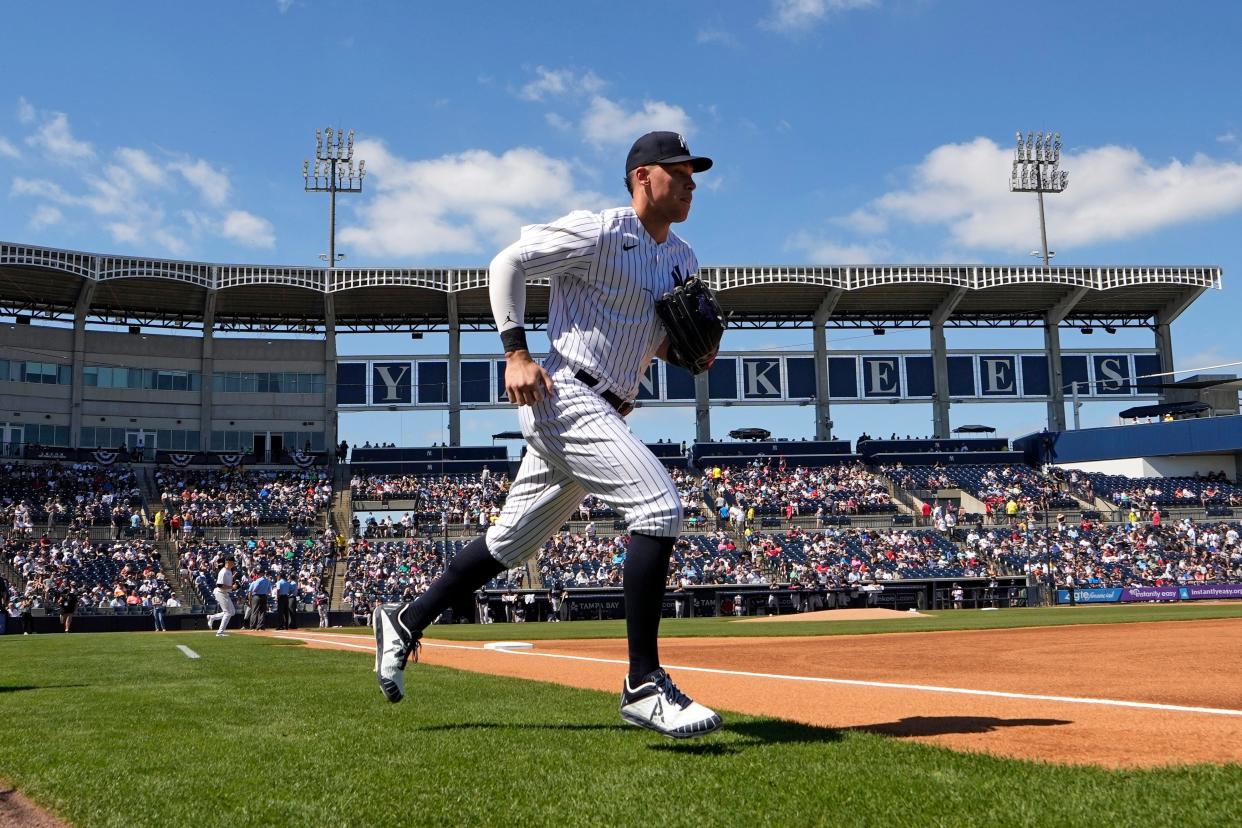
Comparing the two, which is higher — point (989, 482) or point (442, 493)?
point (989, 482)

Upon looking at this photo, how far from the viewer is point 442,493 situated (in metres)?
38.3

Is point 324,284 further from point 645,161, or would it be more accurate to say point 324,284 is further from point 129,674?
point 645,161

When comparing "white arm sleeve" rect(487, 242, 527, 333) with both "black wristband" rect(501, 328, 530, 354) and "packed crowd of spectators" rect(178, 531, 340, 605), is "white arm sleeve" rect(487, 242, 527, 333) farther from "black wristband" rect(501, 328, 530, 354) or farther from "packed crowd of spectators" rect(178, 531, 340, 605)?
"packed crowd of spectators" rect(178, 531, 340, 605)

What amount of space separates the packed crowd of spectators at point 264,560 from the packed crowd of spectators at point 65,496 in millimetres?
3504

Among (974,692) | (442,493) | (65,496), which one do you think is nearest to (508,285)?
(974,692)

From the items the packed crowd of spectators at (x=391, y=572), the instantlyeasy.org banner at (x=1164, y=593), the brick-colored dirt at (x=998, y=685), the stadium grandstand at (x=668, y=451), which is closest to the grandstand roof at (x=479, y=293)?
the stadium grandstand at (x=668, y=451)

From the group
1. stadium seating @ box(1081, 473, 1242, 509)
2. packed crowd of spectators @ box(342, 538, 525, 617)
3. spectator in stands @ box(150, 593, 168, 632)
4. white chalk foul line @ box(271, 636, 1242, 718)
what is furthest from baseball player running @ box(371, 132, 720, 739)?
stadium seating @ box(1081, 473, 1242, 509)

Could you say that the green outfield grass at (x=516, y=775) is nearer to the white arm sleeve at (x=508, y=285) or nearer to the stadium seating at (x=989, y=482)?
the white arm sleeve at (x=508, y=285)

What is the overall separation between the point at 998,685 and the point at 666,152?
11.8ft

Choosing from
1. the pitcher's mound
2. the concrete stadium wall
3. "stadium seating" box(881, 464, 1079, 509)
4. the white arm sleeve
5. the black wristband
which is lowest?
the pitcher's mound

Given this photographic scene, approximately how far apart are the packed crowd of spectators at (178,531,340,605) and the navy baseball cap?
26769 mm

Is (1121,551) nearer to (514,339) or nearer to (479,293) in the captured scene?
(479,293)

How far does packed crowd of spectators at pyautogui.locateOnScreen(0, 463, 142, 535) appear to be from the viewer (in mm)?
33688

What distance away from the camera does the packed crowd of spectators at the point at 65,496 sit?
1326 inches
